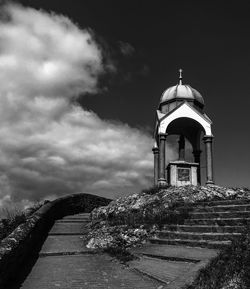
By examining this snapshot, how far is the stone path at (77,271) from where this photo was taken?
5535 mm

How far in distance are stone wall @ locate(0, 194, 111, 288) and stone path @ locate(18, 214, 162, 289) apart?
0.28 m

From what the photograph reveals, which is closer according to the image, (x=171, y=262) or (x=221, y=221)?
(x=171, y=262)

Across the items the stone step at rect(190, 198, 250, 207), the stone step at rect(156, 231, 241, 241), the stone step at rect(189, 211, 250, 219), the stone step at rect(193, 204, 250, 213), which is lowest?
the stone step at rect(156, 231, 241, 241)

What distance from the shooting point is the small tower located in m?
16.8

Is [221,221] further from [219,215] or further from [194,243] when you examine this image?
[194,243]

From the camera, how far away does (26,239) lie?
281 inches

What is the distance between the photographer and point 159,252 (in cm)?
767

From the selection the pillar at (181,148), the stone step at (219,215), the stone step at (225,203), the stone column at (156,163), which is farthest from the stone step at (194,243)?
the pillar at (181,148)

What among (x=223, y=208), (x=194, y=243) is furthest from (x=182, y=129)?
(x=194, y=243)

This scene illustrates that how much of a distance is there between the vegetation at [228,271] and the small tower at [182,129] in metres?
10.7

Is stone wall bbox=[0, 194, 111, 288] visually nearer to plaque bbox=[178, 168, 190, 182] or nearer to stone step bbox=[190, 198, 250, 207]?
stone step bbox=[190, 198, 250, 207]

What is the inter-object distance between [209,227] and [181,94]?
34.9ft

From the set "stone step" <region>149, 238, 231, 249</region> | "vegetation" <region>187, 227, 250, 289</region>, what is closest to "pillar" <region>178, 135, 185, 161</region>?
"stone step" <region>149, 238, 231, 249</region>

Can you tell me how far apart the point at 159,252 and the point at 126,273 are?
5.13 feet
